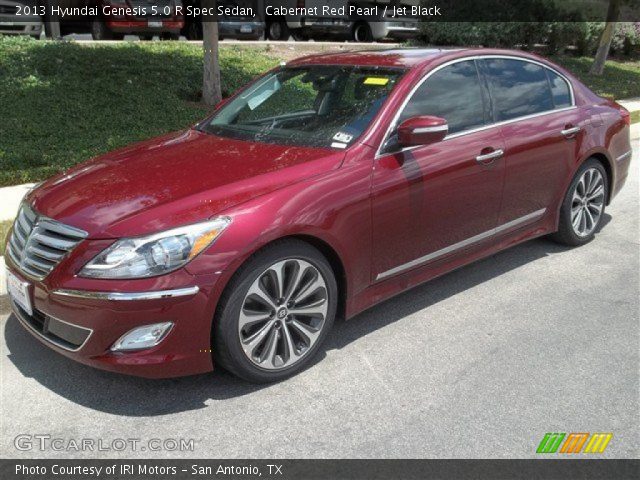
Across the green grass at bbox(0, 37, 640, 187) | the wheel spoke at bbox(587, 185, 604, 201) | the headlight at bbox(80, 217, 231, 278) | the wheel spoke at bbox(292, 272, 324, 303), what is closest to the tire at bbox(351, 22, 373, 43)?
the green grass at bbox(0, 37, 640, 187)

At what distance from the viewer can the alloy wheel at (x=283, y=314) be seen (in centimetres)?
340

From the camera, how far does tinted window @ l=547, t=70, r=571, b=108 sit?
5.29 meters

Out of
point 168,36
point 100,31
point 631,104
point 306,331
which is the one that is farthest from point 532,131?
point 168,36

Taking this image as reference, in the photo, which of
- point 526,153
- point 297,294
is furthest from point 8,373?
point 526,153

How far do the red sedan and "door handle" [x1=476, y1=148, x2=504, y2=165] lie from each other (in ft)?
0.04

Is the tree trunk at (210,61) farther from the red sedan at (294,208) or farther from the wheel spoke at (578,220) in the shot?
the wheel spoke at (578,220)

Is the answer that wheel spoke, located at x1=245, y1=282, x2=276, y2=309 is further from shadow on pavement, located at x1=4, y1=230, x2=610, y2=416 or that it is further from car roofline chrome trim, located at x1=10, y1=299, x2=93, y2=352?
car roofline chrome trim, located at x1=10, y1=299, x2=93, y2=352

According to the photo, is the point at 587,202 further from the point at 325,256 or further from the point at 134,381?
the point at 134,381

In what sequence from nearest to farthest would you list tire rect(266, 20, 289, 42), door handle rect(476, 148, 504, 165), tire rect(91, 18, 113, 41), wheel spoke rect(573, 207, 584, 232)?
door handle rect(476, 148, 504, 165)
wheel spoke rect(573, 207, 584, 232)
tire rect(91, 18, 113, 41)
tire rect(266, 20, 289, 42)

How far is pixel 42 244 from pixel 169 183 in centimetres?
71

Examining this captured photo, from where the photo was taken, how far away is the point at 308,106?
4.52m

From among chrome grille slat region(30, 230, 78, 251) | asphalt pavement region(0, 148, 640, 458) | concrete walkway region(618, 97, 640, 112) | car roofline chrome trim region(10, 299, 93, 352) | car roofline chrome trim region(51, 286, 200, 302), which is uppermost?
chrome grille slat region(30, 230, 78, 251)

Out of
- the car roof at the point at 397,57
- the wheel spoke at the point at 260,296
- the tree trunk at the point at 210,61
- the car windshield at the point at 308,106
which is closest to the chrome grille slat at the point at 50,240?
the wheel spoke at the point at 260,296
